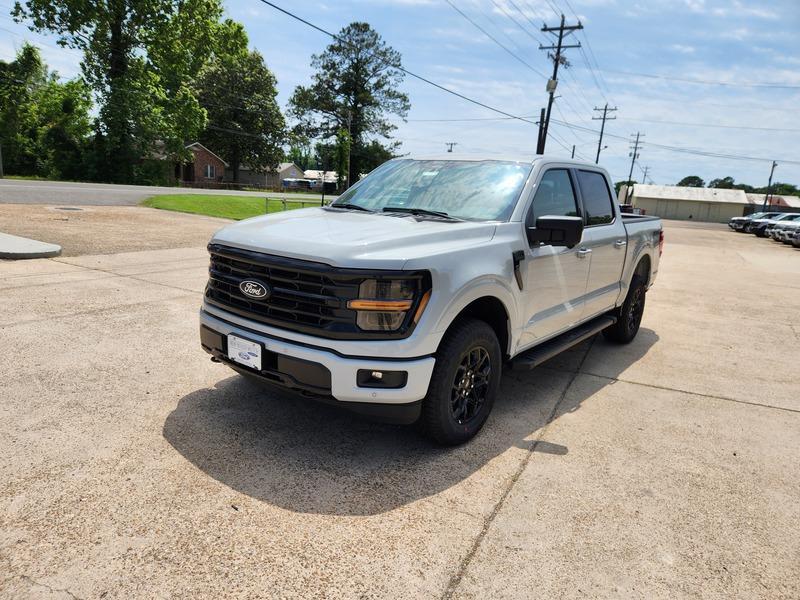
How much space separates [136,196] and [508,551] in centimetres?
2411

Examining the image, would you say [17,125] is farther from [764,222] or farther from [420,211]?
[764,222]

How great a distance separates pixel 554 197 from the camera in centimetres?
421

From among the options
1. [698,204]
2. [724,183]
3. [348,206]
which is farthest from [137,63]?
[724,183]

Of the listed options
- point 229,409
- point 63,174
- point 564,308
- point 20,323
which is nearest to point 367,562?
point 229,409

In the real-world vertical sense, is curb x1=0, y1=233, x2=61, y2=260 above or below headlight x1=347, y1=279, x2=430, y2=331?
below

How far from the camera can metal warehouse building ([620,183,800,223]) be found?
251 ft

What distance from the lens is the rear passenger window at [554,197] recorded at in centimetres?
393

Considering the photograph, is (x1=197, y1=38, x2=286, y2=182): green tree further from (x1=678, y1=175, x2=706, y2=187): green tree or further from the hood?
(x1=678, y1=175, x2=706, y2=187): green tree

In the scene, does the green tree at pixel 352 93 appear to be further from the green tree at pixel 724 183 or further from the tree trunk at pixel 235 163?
the green tree at pixel 724 183

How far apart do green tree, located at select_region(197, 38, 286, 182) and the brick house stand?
282 cm

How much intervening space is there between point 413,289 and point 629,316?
4055 mm

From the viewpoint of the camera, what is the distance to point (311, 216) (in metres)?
3.71

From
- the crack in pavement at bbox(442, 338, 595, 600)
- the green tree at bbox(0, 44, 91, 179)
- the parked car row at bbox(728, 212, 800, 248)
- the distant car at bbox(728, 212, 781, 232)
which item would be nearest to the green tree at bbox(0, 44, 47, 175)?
the green tree at bbox(0, 44, 91, 179)

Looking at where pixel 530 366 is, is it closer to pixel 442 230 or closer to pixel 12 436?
pixel 442 230
